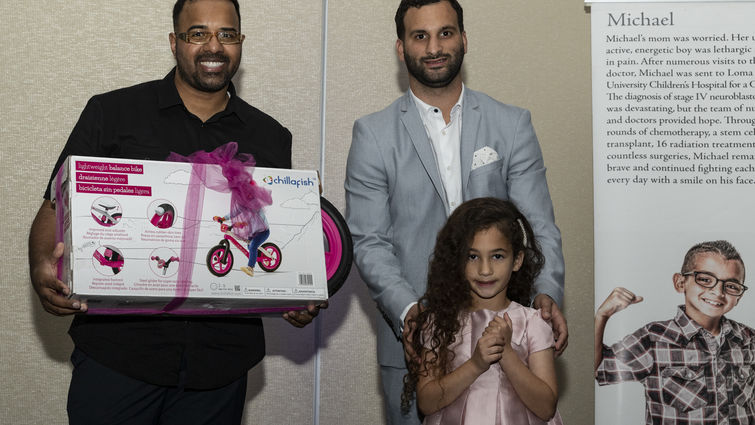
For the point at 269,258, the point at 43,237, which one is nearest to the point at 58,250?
the point at 43,237

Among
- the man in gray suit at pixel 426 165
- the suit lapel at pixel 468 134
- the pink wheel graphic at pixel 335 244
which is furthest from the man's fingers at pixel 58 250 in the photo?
the suit lapel at pixel 468 134

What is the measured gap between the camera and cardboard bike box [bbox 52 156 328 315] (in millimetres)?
1956

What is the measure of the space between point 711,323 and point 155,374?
2364mm

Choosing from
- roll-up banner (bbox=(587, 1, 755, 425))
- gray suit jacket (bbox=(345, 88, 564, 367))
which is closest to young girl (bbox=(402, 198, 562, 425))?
gray suit jacket (bbox=(345, 88, 564, 367))

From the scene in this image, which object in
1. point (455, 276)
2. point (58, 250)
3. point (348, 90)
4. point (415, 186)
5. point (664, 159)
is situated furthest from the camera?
point (348, 90)

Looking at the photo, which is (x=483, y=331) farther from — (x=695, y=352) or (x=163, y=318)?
(x=695, y=352)

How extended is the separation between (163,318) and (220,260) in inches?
13.2

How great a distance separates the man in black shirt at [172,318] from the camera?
6.98 ft

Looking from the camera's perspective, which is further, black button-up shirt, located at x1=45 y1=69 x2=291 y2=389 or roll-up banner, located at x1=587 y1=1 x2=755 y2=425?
roll-up banner, located at x1=587 y1=1 x2=755 y2=425

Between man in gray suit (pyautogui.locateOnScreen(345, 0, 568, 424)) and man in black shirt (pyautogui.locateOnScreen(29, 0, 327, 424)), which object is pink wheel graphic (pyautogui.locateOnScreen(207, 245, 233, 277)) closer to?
man in black shirt (pyautogui.locateOnScreen(29, 0, 327, 424))

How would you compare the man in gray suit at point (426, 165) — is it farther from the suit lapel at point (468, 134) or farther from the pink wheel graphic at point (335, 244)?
the pink wheel graphic at point (335, 244)

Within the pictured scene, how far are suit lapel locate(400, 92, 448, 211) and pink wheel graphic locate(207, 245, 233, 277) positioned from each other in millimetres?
736

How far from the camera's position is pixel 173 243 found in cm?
202

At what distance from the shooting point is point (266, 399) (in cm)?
372
